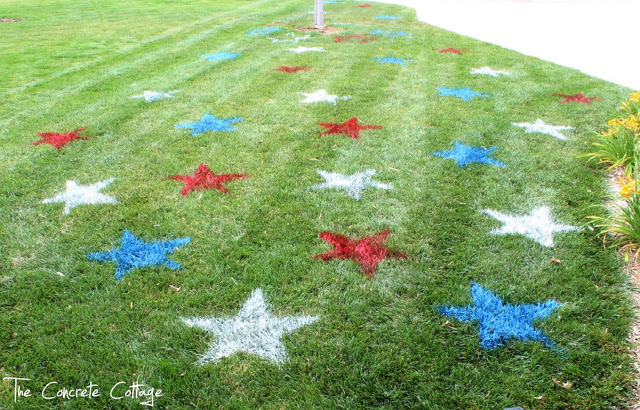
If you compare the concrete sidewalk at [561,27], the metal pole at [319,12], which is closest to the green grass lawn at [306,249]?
the concrete sidewalk at [561,27]

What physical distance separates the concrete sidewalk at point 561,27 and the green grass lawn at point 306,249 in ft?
5.62

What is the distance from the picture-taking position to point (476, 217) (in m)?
2.87

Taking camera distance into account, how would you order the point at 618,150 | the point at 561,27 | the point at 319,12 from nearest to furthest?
1. the point at 618,150
2. the point at 319,12
3. the point at 561,27

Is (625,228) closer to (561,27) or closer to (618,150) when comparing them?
(618,150)

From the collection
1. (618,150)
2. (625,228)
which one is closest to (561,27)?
(618,150)

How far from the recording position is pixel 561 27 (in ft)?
32.8

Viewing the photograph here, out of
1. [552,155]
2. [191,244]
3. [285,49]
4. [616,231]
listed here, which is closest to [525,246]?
[616,231]

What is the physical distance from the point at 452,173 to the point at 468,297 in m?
1.42

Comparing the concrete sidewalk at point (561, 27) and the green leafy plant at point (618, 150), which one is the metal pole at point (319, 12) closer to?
the concrete sidewalk at point (561, 27)

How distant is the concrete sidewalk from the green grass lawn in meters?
1.71

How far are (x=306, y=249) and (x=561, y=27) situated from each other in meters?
10.1

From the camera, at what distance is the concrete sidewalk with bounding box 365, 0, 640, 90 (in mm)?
6867

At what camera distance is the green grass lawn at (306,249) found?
6.02ft

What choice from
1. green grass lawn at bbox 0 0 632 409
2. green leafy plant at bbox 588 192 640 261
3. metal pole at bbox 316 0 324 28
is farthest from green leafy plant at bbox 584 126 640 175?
metal pole at bbox 316 0 324 28
